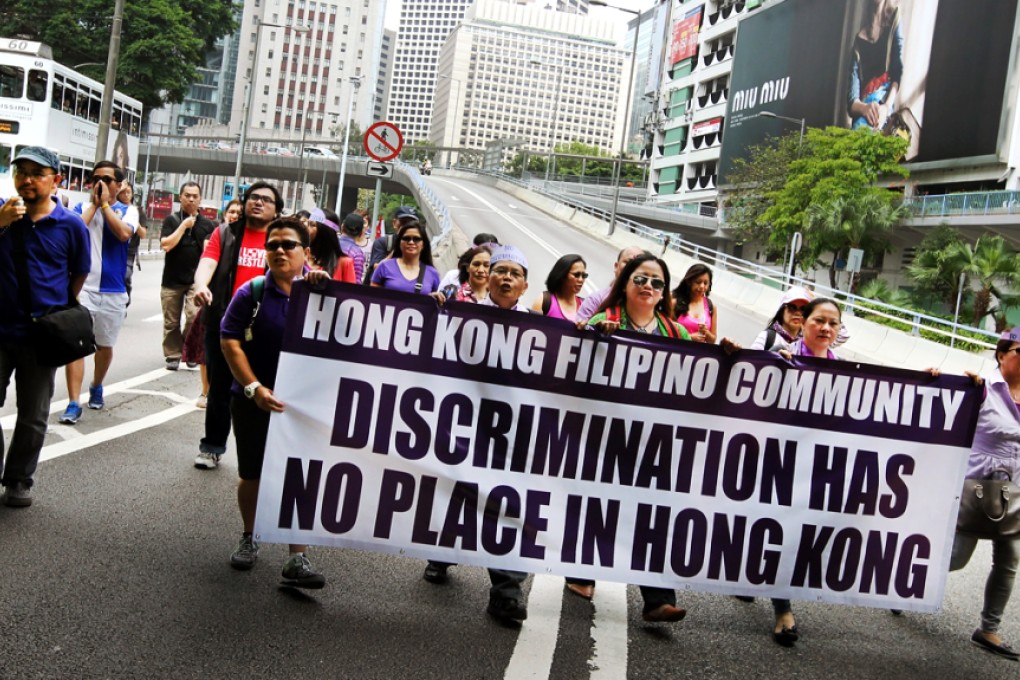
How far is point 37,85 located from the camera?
2664 centimetres

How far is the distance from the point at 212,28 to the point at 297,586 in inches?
2495

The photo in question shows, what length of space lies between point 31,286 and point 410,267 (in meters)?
3.08

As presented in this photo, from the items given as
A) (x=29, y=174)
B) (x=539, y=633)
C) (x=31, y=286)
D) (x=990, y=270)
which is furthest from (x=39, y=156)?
(x=990, y=270)

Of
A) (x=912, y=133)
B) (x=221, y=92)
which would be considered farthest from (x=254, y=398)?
(x=221, y=92)

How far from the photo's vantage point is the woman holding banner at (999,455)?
18.1ft

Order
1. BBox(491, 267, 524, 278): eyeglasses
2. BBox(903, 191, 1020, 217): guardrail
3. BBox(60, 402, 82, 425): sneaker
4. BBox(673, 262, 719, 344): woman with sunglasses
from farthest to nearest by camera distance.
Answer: BBox(903, 191, 1020, 217): guardrail → BBox(673, 262, 719, 344): woman with sunglasses → BBox(60, 402, 82, 425): sneaker → BBox(491, 267, 524, 278): eyeglasses

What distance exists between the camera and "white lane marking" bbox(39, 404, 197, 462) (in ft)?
24.6

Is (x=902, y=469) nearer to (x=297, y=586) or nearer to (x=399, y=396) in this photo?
(x=399, y=396)

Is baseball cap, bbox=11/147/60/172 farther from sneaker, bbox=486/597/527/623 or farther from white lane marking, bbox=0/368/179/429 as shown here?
sneaker, bbox=486/597/527/623

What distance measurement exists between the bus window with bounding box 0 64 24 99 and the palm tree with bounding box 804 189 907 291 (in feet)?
106

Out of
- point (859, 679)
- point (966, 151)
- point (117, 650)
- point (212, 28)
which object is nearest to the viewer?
point (117, 650)

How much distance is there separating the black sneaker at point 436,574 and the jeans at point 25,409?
7.03 feet

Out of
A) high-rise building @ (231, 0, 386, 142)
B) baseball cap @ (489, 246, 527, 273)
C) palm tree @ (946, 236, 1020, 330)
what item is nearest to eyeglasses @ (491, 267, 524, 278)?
baseball cap @ (489, 246, 527, 273)

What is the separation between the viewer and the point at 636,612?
18.4ft
